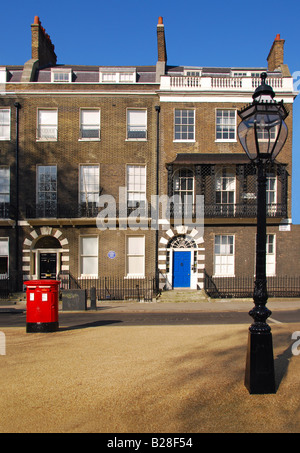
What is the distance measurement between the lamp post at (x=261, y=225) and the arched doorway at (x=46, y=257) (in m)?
17.4

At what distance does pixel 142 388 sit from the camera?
5742 mm

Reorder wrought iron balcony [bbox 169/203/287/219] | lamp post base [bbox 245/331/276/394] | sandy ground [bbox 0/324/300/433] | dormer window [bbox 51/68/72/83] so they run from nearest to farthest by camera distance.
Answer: sandy ground [bbox 0/324/300/433], lamp post base [bbox 245/331/276/394], wrought iron balcony [bbox 169/203/287/219], dormer window [bbox 51/68/72/83]

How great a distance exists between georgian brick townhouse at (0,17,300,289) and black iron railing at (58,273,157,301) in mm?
370

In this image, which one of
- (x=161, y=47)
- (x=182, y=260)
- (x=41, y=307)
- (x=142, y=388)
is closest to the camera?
(x=142, y=388)

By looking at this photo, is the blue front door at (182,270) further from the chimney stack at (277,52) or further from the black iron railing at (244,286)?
the chimney stack at (277,52)

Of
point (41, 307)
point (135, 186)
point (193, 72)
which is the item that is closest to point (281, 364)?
point (41, 307)

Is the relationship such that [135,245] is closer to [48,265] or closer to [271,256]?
[48,265]

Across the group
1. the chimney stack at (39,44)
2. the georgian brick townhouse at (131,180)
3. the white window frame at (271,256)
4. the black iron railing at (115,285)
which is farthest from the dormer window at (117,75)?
the white window frame at (271,256)

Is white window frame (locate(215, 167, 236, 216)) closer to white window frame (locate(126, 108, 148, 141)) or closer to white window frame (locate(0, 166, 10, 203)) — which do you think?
white window frame (locate(126, 108, 148, 141))

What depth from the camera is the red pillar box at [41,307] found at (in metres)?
10.6

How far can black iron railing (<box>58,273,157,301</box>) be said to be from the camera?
69.4 ft

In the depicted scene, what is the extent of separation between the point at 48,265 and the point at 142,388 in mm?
17359

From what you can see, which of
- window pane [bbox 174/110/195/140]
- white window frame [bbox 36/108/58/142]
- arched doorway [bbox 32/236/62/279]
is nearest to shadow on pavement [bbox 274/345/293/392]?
window pane [bbox 174/110/195/140]
